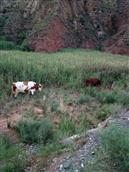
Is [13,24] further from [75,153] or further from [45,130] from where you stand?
[75,153]

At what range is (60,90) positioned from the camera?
57.2 ft

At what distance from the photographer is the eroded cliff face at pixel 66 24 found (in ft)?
89.4

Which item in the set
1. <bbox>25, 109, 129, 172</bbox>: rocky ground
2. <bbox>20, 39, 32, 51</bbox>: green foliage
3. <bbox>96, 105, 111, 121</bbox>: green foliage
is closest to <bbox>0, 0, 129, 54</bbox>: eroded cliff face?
<bbox>20, 39, 32, 51</bbox>: green foliage

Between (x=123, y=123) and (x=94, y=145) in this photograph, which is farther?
(x=123, y=123)

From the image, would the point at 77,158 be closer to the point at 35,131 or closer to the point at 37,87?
the point at 35,131

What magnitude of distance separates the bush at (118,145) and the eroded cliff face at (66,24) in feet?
58.0

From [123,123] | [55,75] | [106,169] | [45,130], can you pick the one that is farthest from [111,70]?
[106,169]

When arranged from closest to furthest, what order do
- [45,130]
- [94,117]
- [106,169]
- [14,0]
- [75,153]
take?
1. [106,169]
2. [75,153]
3. [45,130]
4. [94,117]
5. [14,0]

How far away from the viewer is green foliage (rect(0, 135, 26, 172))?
1046cm

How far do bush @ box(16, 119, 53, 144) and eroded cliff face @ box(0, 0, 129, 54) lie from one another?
13510 mm

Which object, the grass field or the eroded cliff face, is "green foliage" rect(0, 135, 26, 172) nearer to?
the grass field

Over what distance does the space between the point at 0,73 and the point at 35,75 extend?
1.11 m

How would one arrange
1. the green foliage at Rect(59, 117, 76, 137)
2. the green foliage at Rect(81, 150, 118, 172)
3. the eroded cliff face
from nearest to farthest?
the green foliage at Rect(81, 150, 118, 172) < the green foliage at Rect(59, 117, 76, 137) < the eroded cliff face

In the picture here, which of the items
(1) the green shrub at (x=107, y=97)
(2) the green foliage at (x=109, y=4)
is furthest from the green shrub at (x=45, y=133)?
(2) the green foliage at (x=109, y=4)
